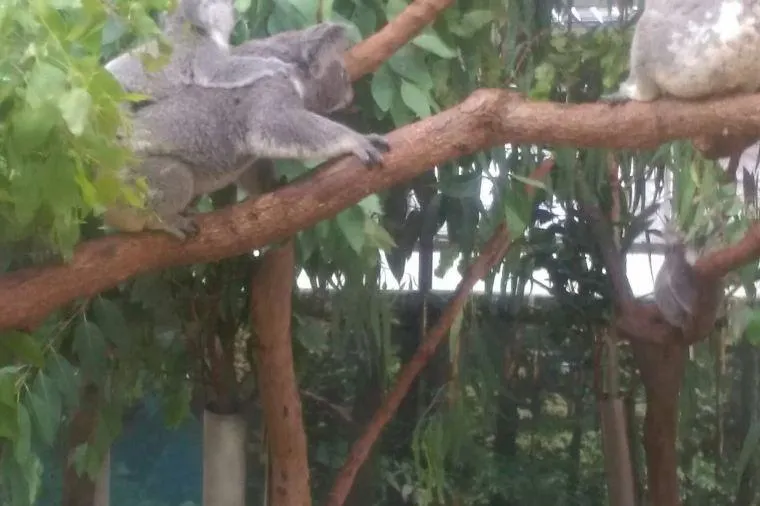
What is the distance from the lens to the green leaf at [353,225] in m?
1.46

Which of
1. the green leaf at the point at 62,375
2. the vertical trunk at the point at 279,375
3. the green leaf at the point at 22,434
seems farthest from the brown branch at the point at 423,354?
the green leaf at the point at 22,434

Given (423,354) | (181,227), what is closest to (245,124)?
(181,227)

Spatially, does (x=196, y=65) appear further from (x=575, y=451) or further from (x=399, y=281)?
(x=575, y=451)

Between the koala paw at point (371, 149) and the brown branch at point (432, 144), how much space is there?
0.5 inches

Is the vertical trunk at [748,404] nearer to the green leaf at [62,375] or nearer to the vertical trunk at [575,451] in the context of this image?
the vertical trunk at [575,451]

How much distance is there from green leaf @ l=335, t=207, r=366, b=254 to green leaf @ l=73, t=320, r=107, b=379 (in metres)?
0.48

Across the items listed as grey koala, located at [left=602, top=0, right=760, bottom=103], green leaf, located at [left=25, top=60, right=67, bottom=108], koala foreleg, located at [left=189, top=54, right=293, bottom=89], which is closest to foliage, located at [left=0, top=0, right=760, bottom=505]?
green leaf, located at [left=25, top=60, right=67, bottom=108]

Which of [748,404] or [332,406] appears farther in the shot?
[332,406]

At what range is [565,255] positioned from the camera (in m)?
2.51

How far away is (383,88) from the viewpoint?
1534 millimetres

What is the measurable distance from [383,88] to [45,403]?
0.77 metres

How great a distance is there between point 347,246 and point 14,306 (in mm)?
A: 639

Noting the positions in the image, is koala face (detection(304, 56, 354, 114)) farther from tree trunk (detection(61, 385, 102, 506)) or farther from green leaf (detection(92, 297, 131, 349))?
tree trunk (detection(61, 385, 102, 506))

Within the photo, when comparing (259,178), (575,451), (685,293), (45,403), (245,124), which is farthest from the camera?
(575,451)
